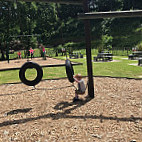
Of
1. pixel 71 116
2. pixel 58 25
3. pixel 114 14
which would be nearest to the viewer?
pixel 71 116

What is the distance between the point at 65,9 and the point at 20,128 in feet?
229

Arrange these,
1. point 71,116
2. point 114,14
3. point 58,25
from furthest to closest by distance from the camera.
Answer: point 58,25 → point 114,14 → point 71,116

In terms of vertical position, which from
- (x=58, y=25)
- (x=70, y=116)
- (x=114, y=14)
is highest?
(x=58, y=25)

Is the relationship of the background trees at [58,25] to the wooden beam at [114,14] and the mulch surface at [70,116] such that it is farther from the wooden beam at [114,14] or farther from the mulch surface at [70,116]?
the wooden beam at [114,14]

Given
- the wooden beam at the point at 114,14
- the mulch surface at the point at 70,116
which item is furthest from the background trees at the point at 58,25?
the wooden beam at the point at 114,14

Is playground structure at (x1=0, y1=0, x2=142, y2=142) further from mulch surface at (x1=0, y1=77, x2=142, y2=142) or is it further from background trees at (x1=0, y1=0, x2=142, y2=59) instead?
background trees at (x1=0, y1=0, x2=142, y2=59)

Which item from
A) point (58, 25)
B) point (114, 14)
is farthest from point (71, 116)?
point (58, 25)

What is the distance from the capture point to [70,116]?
4.63 meters

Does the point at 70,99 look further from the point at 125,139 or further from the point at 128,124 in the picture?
the point at 125,139

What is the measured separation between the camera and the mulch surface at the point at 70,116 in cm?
362

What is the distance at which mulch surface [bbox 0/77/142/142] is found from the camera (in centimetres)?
362

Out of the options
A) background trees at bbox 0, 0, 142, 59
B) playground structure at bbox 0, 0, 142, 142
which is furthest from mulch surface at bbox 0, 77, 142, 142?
background trees at bbox 0, 0, 142, 59

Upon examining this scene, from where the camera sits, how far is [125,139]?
3.39 metres

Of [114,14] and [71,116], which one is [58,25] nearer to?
[114,14]
